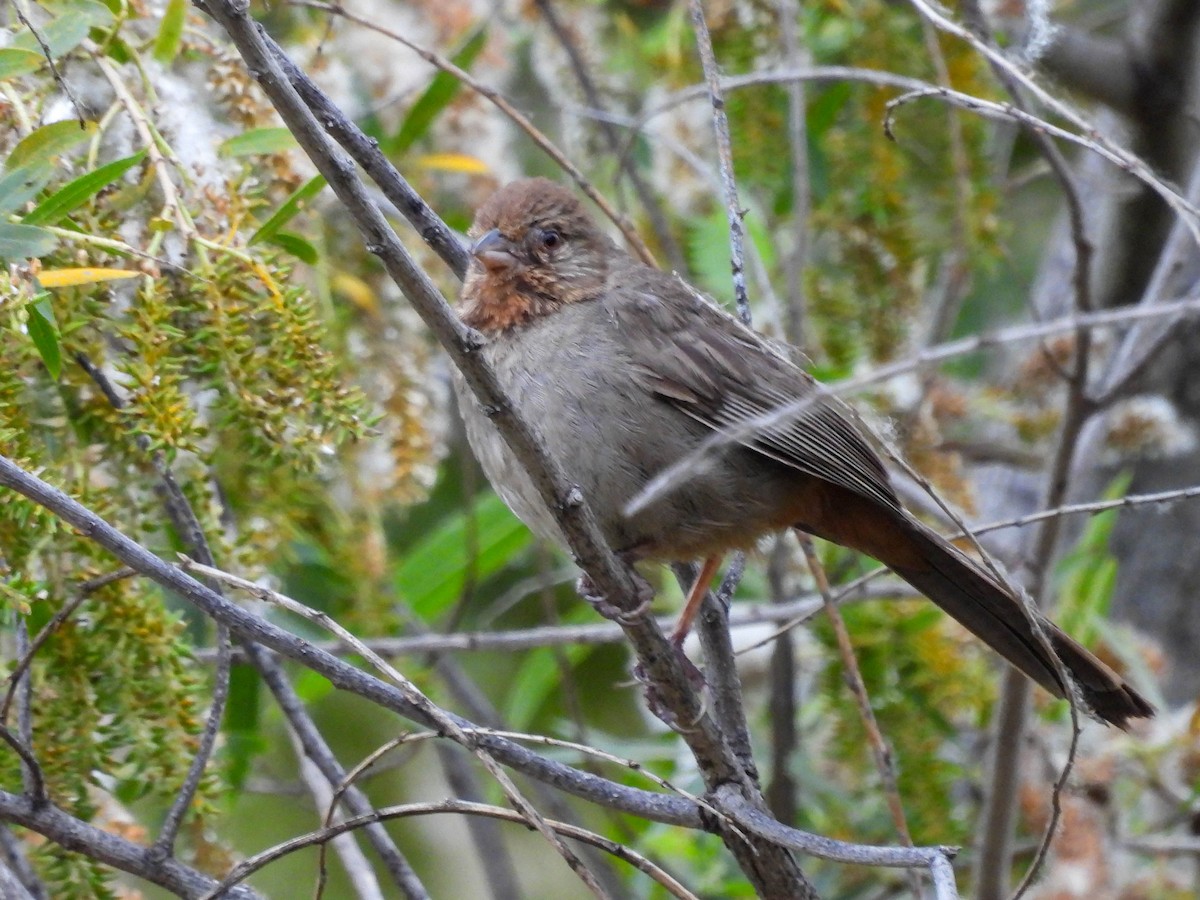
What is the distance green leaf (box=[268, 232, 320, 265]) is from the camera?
9.29ft

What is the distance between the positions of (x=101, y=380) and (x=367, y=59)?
9.19 ft

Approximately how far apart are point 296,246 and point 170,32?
A: 498 millimetres

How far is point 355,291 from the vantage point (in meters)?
4.14

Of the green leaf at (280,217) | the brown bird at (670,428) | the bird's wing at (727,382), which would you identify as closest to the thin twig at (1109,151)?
the brown bird at (670,428)

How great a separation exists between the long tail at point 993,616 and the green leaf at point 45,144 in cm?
203

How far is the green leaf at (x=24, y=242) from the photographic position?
2.31m

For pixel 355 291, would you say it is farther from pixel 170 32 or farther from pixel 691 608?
pixel 691 608

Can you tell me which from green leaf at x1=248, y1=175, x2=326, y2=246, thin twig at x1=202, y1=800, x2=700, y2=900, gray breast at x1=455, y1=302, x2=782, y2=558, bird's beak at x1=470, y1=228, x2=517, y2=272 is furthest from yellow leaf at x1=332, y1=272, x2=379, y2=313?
thin twig at x1=202, y1=800, x2=700, y2=900

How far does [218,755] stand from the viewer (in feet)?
10.7

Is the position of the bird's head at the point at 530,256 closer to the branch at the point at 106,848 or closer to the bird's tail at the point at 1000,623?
the bird's tail at the point at 1000,623

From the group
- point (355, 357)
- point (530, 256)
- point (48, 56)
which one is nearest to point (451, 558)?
point (355, 357)

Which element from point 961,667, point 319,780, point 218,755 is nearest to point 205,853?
point 218,755

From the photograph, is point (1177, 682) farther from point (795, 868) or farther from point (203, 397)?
point (203, 397)

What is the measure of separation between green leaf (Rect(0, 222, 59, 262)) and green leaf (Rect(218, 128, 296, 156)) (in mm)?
620
